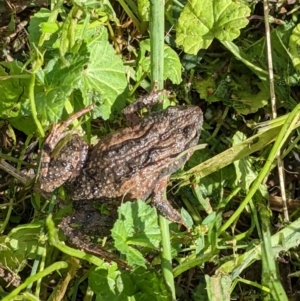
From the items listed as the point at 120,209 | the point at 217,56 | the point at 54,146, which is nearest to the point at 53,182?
the point at 54,146

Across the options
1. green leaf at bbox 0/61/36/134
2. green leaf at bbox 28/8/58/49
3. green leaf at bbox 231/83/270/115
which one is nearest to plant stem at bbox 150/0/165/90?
green leaf at bbox 28/8/58/49

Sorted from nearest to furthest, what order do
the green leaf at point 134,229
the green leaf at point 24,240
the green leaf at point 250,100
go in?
1. the green leaf at point 134,229
2. the green leaf at point 24,240
3. the green leaf at point 250,100

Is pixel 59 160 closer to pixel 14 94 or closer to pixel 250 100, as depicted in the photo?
pixel 14 94

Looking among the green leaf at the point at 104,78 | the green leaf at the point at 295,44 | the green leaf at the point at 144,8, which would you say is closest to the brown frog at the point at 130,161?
the green leaf at the point at 104,78

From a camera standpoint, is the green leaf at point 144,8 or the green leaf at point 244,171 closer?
the green leaf at point 144,8

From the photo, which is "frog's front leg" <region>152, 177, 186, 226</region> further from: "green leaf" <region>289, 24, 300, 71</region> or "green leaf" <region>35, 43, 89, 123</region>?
"green leaf" <region>289, 24, 300, 71</region>

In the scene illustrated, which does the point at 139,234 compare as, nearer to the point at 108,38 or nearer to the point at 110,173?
the point at 110,173

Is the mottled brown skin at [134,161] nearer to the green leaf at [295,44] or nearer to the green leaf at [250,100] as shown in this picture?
the green leaf at [250,100]
